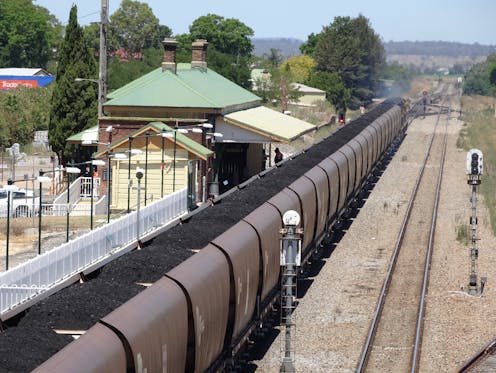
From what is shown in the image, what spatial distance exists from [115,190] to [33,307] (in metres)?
26.3

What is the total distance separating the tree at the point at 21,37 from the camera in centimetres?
14175

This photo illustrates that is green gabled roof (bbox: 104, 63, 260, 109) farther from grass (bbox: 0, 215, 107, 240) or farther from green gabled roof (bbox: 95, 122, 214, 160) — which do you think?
grass (bbox: 0, 215, 107, 240)

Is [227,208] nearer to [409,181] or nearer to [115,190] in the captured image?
[115,190]

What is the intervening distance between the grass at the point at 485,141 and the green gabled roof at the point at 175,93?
1255 centimetres

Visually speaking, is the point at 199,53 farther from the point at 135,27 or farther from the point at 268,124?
the point at 135,27

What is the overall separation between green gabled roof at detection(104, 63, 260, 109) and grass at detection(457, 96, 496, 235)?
1255cm

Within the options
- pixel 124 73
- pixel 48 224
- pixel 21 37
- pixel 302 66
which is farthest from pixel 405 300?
pixel 21 37

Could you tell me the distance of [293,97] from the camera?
97.3 m

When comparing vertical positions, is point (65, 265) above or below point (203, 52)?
below

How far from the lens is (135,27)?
17638cm

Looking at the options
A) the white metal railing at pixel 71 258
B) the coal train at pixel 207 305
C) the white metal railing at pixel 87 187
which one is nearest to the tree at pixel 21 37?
the white metal railing at pixel 87 187

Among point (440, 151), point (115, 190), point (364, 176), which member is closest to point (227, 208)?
point (115, 190)

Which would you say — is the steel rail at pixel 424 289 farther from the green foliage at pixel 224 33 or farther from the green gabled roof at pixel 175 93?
the green foliage at pixel 224 33

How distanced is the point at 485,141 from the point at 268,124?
33021 mm
